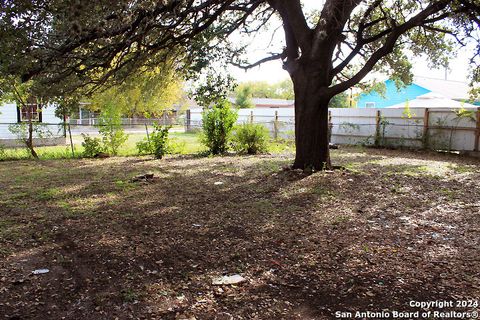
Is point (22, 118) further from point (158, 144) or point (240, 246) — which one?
point (240, 246)

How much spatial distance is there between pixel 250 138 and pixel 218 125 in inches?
52.5

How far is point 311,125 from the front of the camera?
8812mm

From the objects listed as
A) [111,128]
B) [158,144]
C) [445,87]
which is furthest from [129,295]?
[445,87]

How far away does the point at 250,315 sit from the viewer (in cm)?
291

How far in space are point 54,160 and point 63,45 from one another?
29.1 ft

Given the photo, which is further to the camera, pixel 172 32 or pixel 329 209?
pixel 172 32

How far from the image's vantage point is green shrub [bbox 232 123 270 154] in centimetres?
1458

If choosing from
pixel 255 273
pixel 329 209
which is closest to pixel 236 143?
pixel 329 209

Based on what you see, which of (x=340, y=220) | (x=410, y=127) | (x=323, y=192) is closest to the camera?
(x=340, y=220)

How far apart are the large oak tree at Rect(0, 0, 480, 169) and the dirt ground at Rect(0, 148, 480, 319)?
2.08 m

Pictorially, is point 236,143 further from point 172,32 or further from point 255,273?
point 255,273

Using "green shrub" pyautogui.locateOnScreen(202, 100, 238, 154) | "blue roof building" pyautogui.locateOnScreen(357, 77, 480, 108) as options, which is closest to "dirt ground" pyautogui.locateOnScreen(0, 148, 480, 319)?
"green shrub" pyautogui.locateOnScreen(202, 100, 238, 154)

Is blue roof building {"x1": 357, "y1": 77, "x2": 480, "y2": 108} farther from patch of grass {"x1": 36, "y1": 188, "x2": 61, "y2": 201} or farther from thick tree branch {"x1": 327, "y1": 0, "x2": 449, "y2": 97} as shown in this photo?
patch of grass {"x1": 36, "y1": 188, "x2": 61, "y2": 201}

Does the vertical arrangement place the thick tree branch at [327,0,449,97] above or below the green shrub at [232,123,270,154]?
above
